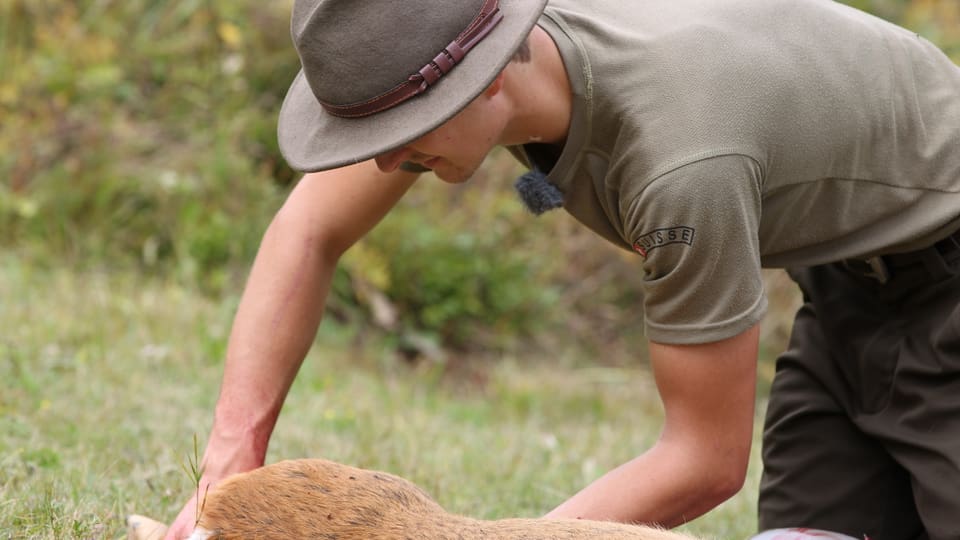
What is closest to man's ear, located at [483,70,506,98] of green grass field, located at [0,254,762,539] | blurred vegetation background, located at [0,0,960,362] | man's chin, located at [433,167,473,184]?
man's chin, located at [433,167,473,184]

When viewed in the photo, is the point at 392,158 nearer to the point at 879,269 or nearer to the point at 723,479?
the point at 723,479

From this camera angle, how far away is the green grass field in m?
3.53

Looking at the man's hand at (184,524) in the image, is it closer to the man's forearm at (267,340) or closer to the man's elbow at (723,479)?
the man's forearm at (267,340)

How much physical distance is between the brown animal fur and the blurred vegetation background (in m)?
4.83

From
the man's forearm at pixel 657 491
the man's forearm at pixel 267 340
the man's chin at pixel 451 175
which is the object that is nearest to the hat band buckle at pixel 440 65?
the man's chin at pixel 451 175

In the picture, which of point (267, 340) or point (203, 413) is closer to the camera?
point (267, 340)

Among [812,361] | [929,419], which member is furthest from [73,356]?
[929,419]

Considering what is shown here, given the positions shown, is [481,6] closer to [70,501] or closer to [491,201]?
Answer: [70,501]

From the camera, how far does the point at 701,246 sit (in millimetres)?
2709

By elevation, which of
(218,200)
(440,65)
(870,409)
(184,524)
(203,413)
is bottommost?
(218,200)

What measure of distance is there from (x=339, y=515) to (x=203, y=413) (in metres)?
2.85

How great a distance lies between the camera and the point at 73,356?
5.23m

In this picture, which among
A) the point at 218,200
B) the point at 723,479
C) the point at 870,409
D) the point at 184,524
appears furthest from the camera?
the point at 218,200

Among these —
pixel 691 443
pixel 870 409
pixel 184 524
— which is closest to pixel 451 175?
pixel 691 443
